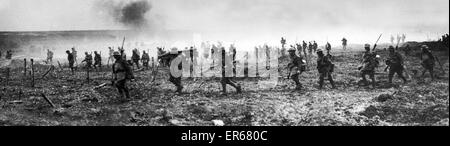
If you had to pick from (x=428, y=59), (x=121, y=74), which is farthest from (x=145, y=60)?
(x=428, y=59)

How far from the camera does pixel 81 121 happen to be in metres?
7.62

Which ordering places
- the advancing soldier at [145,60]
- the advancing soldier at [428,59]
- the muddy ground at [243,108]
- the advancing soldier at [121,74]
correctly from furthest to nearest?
the advancing soldier at [145,60] < the advancing soldier at [428,59] < the advancing soldier at [121,74] < the muddy ground at [243,108]

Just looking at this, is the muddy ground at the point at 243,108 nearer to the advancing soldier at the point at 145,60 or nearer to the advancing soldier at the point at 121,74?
the advancing soldier at the point at 121,74

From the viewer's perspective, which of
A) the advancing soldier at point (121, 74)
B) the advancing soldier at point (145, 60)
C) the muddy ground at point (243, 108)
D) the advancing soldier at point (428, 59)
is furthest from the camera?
the advancing soldier at point (145, 60)

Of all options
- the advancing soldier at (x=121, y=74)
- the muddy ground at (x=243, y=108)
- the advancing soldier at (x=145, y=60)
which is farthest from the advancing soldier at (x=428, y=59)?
the advancing soldier at (x=145, y=60)

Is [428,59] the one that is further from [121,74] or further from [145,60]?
[145,60]

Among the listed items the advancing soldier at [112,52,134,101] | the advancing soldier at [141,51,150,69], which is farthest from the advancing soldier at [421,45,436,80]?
the advancing soldier at [141,51,150,69]

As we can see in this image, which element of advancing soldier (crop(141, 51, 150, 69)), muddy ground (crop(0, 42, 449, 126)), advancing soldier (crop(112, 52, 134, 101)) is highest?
advancing soldier (crop(141, 51, 150, 69))

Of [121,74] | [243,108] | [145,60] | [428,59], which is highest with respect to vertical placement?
[145,60]

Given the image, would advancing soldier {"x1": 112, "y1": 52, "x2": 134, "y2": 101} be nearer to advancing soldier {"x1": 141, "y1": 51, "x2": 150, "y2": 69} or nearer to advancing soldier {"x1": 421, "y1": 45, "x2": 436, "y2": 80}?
advancing soldier {"x1": 421, "y1": 45, "x2": 436, "y2": 80}
